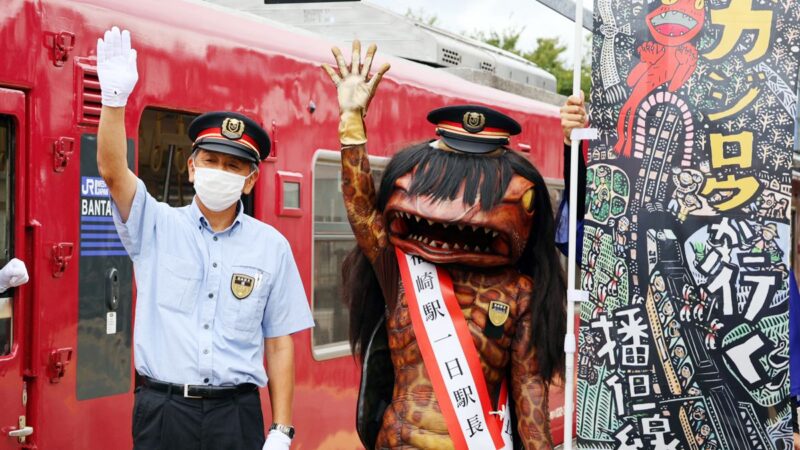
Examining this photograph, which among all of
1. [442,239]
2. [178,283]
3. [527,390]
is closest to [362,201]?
[442,239]

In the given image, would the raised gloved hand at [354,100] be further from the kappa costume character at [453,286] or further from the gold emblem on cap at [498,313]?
the gold emblem on cap at [498,313]

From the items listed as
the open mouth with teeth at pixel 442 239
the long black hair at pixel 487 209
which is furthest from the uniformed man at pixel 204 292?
the open mouth with teeth at pixel 442 239

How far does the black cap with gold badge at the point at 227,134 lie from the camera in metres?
3.97

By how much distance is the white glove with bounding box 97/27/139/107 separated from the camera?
143 inches

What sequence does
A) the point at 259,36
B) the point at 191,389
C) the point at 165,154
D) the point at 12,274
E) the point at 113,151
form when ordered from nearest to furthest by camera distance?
the point at 113,151 → the point at 191,389 → the point at 12,274 → the point at 165,154 → the point at 259,36

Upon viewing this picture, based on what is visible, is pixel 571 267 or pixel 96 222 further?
pixel 96 222

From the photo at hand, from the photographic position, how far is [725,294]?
3.76m

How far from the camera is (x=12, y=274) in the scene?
419 cm

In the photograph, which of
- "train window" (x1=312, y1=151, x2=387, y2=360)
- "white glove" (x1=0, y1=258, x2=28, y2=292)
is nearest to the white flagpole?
"white glove" (x1=0, y1=258, x2=28, y2=292)

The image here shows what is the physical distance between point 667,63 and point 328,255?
2821 millimetres

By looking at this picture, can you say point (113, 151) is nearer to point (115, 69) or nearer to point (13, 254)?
point (115, 69)

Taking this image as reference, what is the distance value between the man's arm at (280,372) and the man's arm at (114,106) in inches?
28.1

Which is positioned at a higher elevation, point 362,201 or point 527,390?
point 362,201

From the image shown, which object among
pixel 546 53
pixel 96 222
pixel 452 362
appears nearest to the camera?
pixel 452 362
